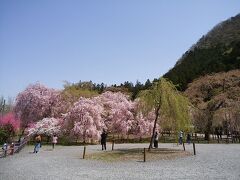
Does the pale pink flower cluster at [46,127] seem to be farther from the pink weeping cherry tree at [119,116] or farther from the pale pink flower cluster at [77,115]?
the pink weeping cherry tree at [119,116]

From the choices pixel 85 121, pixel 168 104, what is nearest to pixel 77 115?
pixel 85 121

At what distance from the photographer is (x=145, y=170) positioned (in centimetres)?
1686

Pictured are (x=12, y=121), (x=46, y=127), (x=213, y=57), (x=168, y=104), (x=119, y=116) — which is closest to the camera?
(x=168, y=104)

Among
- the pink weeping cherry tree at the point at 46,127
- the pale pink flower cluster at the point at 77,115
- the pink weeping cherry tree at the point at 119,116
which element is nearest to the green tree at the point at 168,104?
the pale pink flower cluster at the point at 77,115

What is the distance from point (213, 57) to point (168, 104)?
2773 inches

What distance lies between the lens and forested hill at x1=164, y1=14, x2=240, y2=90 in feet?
261

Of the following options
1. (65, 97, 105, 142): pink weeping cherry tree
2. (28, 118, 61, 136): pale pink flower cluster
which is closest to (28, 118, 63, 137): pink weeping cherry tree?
(28, 118, 61, 136): pale pink flower cluster

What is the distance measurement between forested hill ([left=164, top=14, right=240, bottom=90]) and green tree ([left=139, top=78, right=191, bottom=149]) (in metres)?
35.6

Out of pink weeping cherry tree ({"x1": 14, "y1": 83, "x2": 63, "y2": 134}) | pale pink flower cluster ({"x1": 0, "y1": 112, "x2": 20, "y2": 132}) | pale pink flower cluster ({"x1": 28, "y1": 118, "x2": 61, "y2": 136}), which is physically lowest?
pale pink flower cluster ({"x1": 28, "y1": 118, "x2": 61, "y2": 136})

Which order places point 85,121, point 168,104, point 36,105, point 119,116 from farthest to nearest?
point 36,105
point 119,116
point 85,121
point 168,104

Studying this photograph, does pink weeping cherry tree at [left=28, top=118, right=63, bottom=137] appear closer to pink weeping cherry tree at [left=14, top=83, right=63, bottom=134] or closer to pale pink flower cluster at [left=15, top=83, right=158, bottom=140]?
pale pink flower cluster at [left=15, top=83, right=158, bottom=140]

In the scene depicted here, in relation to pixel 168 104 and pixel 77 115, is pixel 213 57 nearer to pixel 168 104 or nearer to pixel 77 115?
pixel 77 115

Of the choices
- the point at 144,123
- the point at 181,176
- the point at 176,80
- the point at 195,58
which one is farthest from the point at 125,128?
the point at 195,58

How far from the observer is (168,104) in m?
26.8
